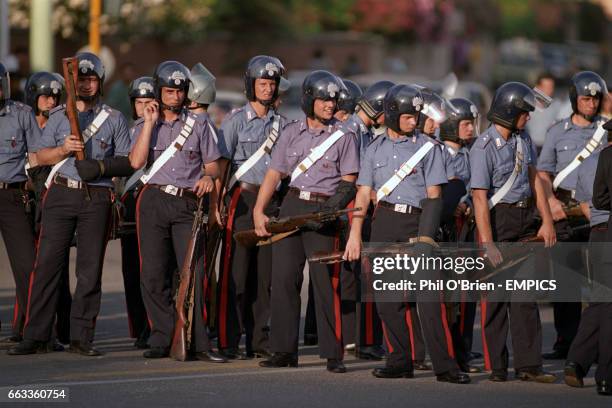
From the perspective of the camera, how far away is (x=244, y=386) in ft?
36.0

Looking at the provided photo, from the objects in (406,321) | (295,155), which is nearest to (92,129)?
(295,155)

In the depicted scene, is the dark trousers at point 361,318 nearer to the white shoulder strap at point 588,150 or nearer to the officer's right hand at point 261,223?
the officer's right hand at point 261,223

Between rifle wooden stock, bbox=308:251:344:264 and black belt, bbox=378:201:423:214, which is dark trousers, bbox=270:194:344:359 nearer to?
rifle wooden stock, bbox=308:251:344:264

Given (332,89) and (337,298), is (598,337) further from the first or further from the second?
(332,89)

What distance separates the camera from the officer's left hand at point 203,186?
1202 cm

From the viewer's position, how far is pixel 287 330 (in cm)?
1184

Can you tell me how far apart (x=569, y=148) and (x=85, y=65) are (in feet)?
13.6

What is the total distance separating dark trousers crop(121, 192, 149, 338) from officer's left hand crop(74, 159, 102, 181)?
1.06m

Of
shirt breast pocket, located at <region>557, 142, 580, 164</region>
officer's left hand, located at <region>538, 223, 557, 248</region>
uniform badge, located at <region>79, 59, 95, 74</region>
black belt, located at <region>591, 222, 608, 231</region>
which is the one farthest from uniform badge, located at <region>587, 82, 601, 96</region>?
uniform badge, located at <region>79, 59, 95, 74</region>

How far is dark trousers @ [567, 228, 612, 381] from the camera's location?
10773 millimetres

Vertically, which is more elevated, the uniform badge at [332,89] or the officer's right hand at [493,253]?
the uniform badge at [332,89]

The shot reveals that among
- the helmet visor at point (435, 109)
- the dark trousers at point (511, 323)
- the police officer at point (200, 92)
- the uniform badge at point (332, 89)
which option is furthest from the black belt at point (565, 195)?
the police officer at point (200, 92)

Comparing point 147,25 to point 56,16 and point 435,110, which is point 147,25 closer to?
point 56,16

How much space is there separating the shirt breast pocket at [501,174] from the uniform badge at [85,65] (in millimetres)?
3100
